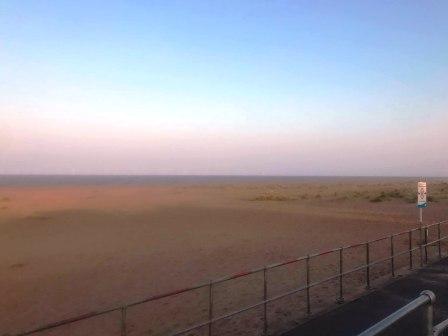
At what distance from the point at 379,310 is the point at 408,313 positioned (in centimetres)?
448

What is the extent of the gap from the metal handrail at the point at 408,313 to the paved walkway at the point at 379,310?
2650 mm

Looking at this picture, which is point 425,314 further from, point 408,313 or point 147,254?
point 147,254

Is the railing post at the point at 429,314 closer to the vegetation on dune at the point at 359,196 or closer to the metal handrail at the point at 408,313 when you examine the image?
the metal handrail at the point at 408,313

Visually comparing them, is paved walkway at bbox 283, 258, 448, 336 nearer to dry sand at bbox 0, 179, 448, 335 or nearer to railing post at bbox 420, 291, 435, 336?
dry sand at bbox 0, 179, 448, 335

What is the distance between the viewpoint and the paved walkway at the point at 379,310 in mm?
6551

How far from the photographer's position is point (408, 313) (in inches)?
126

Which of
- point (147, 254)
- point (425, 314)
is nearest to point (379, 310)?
point (425, 314)

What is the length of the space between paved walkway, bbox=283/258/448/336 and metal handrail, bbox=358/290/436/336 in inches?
104

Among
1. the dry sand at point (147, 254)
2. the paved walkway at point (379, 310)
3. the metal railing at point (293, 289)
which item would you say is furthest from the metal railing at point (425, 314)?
the dry sand at point (147, 254)

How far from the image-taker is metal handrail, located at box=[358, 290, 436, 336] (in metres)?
2.84

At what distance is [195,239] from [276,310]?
37.4 feet

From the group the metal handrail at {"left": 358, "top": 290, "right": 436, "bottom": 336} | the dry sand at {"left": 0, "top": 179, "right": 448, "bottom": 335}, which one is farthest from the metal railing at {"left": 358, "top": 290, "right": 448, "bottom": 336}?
the dry sand at {"left": 0, "top": 179, "right": 448, "bottom": 335}

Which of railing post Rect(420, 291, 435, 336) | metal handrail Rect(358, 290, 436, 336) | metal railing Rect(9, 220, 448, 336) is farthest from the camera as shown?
metal railing Rect(9, 220, 448, 336)

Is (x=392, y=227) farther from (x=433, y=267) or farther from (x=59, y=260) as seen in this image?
(x=59, y=260)
